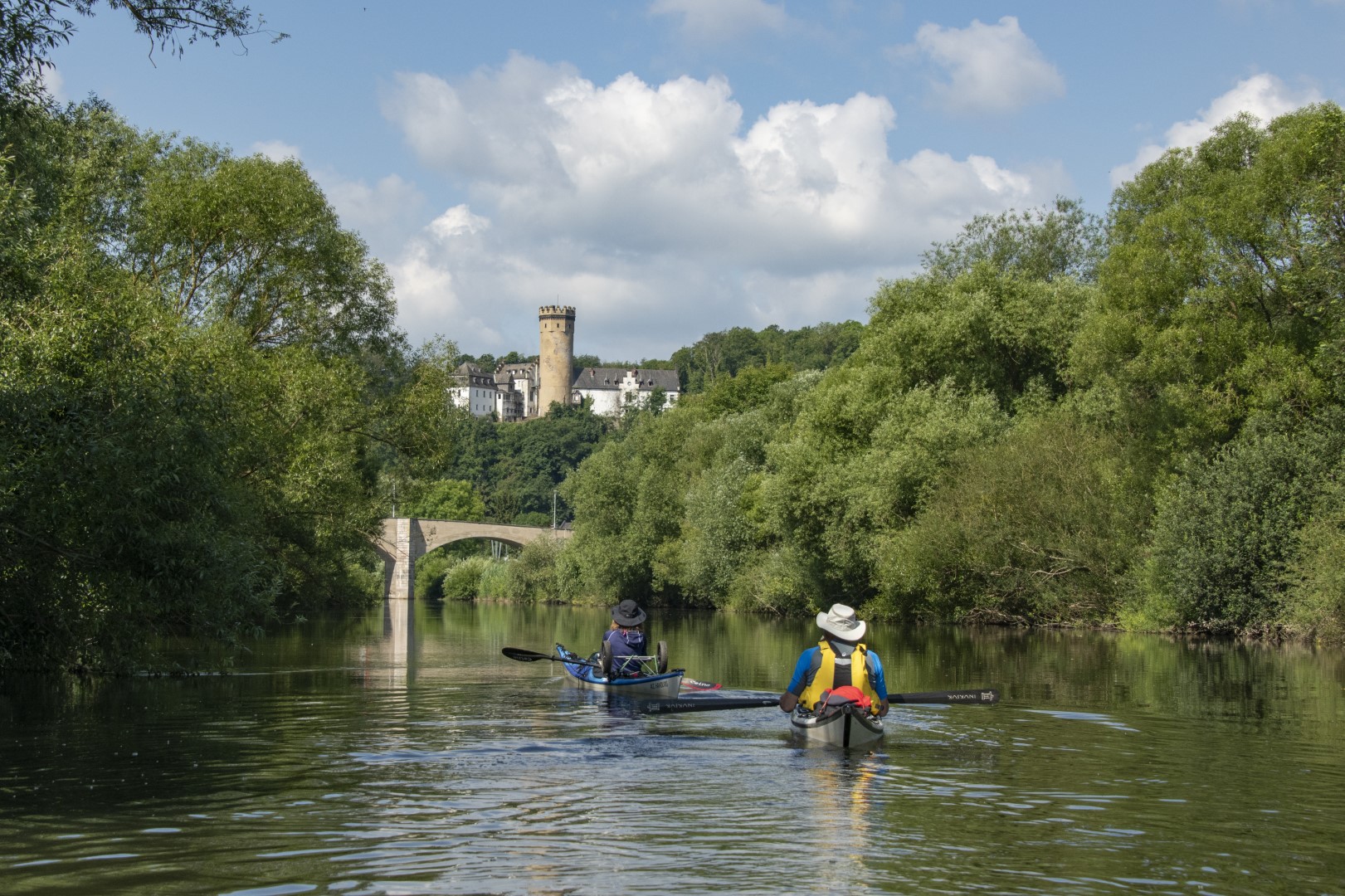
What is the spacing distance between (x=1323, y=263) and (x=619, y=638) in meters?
17.2

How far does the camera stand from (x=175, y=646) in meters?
28.2

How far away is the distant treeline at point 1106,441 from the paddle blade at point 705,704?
15.7 meters

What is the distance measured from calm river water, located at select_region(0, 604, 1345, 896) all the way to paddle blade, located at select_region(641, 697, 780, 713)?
191 mm

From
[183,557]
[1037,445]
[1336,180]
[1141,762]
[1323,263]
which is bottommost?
[1141,762]

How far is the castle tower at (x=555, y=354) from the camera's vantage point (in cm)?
19150

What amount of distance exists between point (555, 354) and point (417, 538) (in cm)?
10310

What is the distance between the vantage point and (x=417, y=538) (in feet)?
299

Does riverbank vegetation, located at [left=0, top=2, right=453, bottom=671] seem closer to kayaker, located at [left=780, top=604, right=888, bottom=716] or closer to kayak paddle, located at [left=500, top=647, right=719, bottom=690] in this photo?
kayak paddle, located at [left=500, top=647, right=719, bottom=690]

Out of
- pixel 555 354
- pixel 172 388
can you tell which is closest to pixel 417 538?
pixel 172 388

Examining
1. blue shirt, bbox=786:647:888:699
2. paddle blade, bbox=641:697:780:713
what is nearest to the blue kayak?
paddle blade, bbox=641:697:780:713

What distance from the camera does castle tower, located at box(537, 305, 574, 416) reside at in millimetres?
191500

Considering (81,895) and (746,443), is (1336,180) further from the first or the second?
(746,443)

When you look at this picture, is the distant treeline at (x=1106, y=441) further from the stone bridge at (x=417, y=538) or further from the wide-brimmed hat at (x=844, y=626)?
the stone bridge at (x=417, y=538)

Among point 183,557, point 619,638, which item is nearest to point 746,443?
point 619,638
